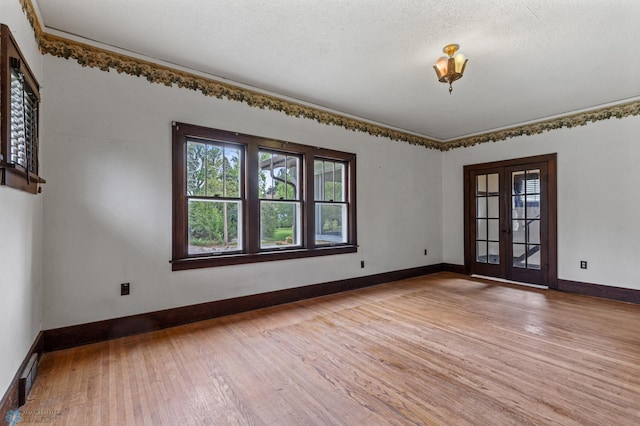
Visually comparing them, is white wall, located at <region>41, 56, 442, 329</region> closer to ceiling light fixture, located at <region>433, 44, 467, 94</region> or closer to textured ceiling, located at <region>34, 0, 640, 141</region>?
textured ceiling, located at <region>34, 0, 640, 141</region>

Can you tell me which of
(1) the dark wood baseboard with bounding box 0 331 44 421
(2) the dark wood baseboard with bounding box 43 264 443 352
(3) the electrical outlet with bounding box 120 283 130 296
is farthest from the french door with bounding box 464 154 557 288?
(1) the dark wood baseboard with bounding box 0 331 44 421

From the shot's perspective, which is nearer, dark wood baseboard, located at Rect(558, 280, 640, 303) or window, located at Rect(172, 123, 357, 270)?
window, located at Rect(172, 123, 357, 270)

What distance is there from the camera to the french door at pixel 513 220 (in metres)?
5.15

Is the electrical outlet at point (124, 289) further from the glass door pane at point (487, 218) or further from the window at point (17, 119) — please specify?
the glass door pane at point (487, 218)

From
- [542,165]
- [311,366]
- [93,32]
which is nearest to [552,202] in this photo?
[542,165]

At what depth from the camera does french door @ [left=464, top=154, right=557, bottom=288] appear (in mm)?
5148

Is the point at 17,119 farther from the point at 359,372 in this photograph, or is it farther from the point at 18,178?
the point at 359,372

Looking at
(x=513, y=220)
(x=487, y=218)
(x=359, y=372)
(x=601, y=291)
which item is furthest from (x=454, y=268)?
(x=359, y=372)

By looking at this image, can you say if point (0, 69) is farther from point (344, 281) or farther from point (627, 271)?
point (627, 271)

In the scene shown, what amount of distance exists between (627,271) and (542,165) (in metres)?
1.95

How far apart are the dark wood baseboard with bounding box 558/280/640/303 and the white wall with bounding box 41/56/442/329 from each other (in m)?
4.52

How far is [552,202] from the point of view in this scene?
16.6 feet

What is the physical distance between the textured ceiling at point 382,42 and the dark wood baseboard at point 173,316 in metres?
2.71

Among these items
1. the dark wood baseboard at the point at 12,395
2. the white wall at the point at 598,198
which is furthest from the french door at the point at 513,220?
the dark wood baseboard at the point at 12,395
